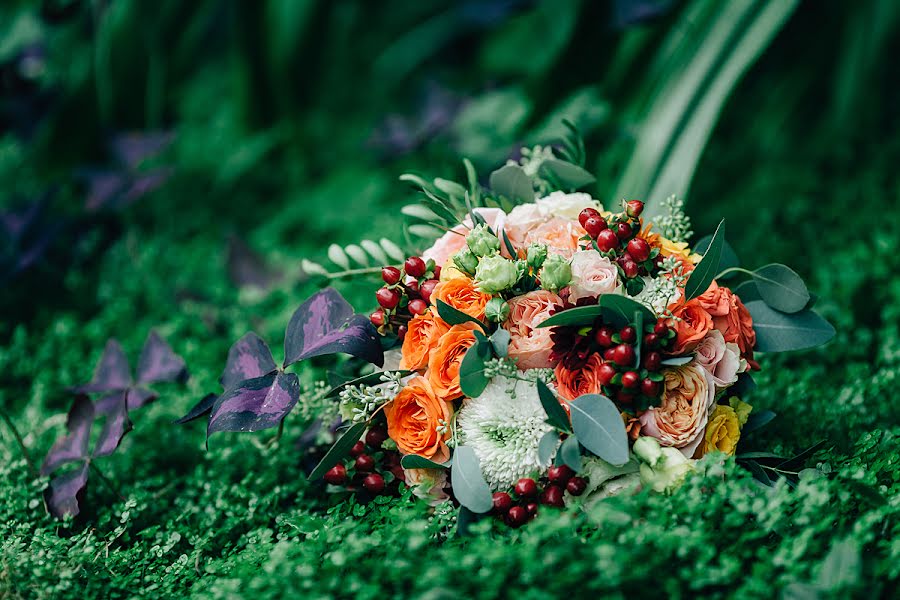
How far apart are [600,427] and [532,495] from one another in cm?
13

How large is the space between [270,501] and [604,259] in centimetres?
63

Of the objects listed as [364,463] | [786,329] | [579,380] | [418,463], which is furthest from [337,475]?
[786,329]

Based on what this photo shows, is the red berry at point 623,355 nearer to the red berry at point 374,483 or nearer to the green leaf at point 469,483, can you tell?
the green leaf at point 469,483

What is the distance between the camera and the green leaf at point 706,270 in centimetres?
92

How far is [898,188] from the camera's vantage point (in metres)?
1.81

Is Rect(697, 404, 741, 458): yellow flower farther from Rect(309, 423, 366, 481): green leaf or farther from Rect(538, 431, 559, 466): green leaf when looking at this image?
Rect(309, 423, 366, 481): green leaf

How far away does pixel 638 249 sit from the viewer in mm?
934

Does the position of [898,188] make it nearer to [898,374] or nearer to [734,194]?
[734,194]

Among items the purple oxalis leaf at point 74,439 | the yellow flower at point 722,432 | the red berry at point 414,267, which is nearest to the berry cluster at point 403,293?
the red berry at point 414,267

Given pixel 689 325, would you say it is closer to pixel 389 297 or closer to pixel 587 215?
pixel 587 215

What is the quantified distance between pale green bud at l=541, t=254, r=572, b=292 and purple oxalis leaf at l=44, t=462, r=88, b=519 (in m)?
0.75

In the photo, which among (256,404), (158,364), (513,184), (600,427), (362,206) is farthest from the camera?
(362,206)

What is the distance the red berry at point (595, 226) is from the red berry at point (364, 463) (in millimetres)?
442

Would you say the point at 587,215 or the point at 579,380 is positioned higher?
the point at 587,215
